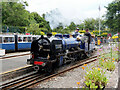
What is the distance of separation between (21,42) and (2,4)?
10.5 metres

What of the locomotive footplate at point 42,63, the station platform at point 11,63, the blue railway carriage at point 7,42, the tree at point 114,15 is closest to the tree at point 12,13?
the blue railway carriage at point 7,42

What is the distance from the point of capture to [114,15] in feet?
111

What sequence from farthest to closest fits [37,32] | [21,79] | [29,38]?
[37,32] < [29,38] < [21,79]

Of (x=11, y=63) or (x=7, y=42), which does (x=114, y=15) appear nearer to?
(x=7, y=42)

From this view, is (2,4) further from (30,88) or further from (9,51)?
(30,88)

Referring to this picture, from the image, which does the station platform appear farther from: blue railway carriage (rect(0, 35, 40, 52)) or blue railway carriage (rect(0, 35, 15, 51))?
blue railway carriage (rect(0, 35, 40, 52))

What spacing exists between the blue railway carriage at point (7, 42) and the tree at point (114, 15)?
26.2m

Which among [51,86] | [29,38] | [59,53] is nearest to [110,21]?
[29,38]

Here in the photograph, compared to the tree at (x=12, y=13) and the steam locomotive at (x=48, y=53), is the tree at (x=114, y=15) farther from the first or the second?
the steam locomotive at (x=48, y=53)

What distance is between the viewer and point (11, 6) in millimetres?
23328

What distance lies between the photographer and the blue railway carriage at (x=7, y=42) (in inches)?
→ 564

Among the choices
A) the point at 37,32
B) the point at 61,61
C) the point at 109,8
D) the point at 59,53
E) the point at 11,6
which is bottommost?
the point at 61,61

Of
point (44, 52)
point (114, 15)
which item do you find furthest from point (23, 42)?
point (114, 15)

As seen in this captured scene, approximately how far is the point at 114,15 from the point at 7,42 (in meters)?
29.9
